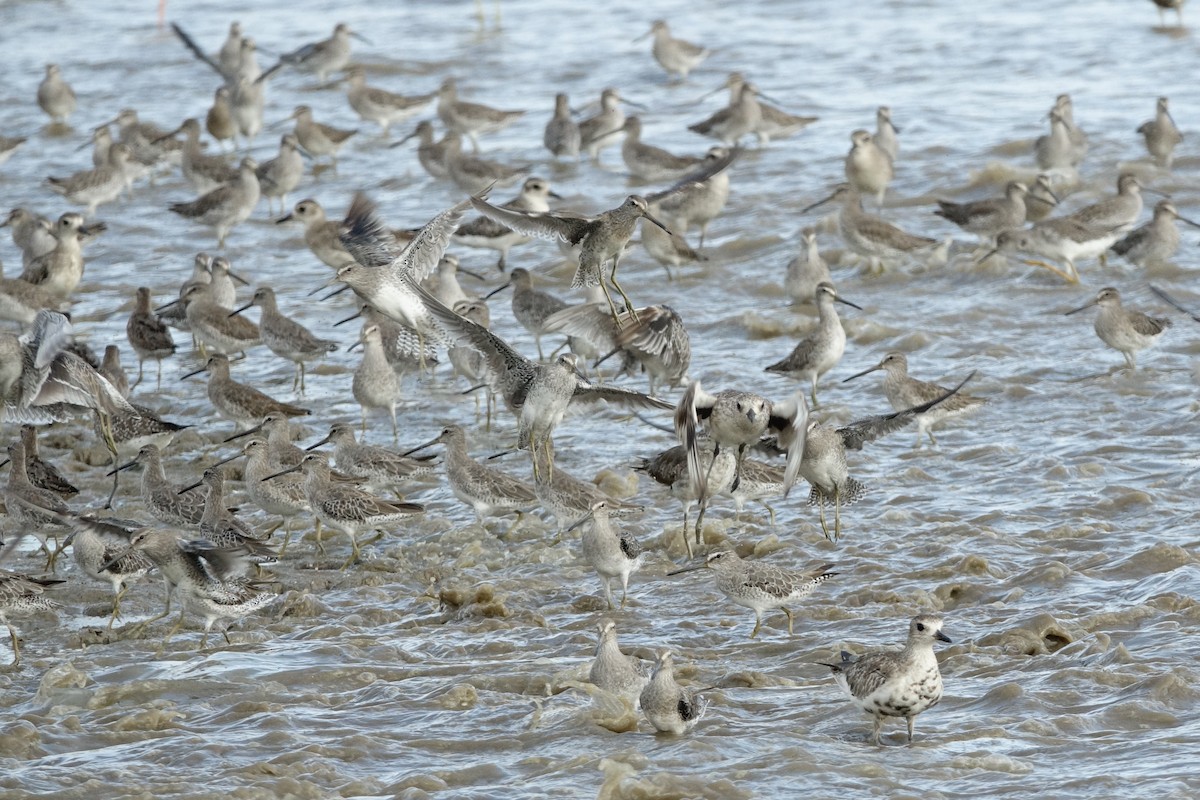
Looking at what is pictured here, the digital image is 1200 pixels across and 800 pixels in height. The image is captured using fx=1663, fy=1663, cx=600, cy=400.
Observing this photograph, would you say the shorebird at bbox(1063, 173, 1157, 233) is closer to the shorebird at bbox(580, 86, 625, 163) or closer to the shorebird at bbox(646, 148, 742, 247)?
the shorebird at bbox(646, 148, 742, 247)

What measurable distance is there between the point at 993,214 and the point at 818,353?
12.0 ft

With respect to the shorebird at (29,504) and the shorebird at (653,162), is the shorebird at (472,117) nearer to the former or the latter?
the shorebird at (653,162)

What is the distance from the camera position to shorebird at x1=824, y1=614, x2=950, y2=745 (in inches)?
234

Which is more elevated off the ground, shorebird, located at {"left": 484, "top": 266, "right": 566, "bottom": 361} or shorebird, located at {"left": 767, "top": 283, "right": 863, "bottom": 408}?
shorebird, located at {"left": 767, "top": 283, "right": 863, "bottom": 408}

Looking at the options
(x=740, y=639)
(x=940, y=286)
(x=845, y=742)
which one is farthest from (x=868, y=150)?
(x=845, y=742)

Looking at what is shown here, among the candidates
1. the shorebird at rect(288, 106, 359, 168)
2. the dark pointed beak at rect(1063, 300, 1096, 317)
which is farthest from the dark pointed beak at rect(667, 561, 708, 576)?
the shorebird at rect(288, 106, 359, 168)

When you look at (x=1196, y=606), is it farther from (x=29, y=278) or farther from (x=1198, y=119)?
(x=1198, y=119)

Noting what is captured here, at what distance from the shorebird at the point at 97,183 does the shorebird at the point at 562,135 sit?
4.28 meters

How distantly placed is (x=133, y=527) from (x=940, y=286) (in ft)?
22.5

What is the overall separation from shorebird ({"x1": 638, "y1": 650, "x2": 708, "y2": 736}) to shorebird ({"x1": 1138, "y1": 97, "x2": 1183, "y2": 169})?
10.6m

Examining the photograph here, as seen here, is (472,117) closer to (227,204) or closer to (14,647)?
(227,204)

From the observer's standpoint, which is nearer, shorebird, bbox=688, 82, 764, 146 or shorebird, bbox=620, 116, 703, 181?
shorebird, bbox=620, 116, 703, 181

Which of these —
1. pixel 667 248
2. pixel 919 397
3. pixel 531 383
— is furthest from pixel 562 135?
pixel 531 383

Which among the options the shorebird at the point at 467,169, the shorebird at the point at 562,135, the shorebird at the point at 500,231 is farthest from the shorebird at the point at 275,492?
the shorebird at the point at 562,135
